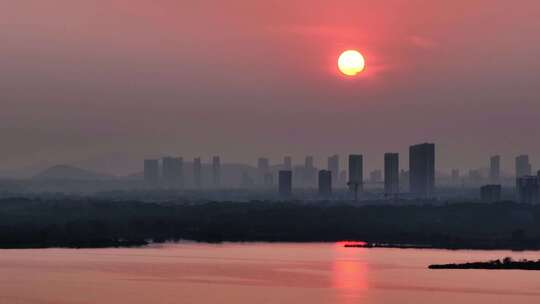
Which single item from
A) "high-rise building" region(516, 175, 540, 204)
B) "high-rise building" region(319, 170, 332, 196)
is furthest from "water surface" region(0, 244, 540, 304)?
"high-rise building" region(319, 170, 332, 196)

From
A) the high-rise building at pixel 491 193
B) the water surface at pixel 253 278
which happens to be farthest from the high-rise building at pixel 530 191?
the water surface at pixel 253 278

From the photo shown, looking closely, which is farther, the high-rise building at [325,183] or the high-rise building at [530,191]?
the high-rise building at [325,183]

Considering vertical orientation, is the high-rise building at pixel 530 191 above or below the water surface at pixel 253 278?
above

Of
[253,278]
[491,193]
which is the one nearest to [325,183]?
[491,193]

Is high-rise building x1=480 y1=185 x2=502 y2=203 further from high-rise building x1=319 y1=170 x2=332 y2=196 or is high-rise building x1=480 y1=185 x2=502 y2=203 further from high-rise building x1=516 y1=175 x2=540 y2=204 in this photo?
high-rise building x1=319 y1=170 x2=332 y2=196

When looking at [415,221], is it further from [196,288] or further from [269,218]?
[196,288]

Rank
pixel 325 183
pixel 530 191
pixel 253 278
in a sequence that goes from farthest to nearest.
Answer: pixel 325 183, pixel 530 191, pixel 253 278

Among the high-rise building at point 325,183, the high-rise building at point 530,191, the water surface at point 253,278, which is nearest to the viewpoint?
the water surface at point 253,278

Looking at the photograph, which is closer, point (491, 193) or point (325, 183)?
point (491, 193)

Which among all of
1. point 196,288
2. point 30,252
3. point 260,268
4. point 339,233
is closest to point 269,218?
point 339,233

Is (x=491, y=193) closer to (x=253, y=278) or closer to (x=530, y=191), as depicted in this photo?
(x=530, y=191)

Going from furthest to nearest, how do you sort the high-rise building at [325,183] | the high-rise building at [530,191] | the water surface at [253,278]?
the high-rise building at [325,183] < the high-rise building at [530,191] < the water surface at [253,278]

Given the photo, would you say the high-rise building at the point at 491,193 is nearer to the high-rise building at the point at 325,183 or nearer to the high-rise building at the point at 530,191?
the high-rise building at the point at 530,191
